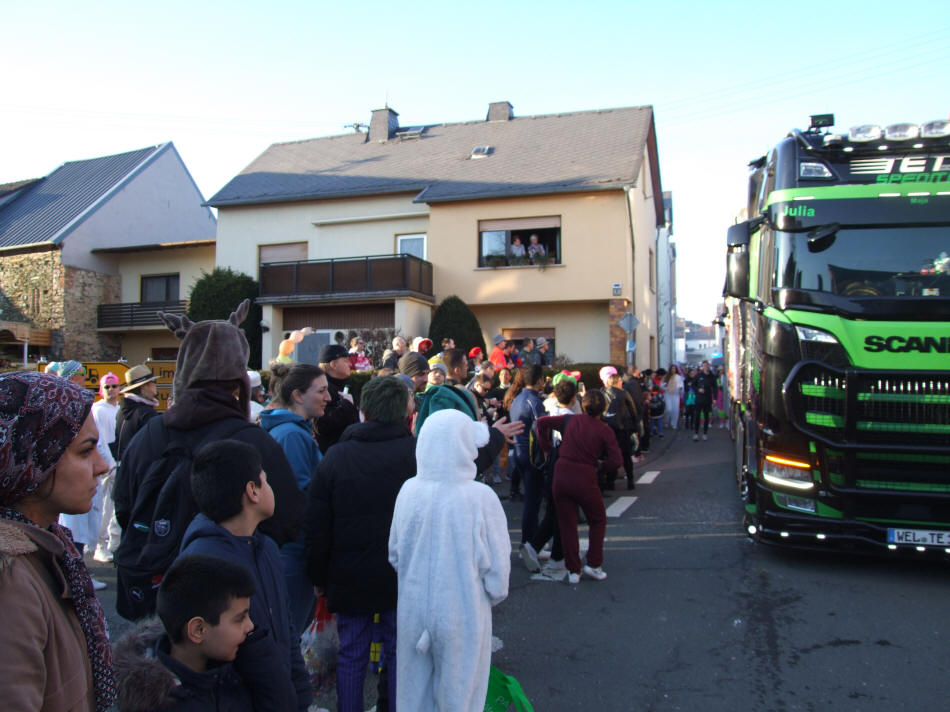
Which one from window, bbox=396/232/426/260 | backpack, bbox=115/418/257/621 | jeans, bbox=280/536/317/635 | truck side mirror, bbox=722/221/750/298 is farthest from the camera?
window, bbox=396/232/426/260

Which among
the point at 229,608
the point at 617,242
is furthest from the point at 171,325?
the point at 617,242

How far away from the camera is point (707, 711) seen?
12.7 ft

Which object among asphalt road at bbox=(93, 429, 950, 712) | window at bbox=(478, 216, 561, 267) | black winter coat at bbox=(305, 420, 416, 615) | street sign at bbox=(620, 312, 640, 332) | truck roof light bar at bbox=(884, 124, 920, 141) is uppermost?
window at bbox=(478, 216, 561, 267)

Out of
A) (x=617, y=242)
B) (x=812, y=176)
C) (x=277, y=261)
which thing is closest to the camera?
(x=812, y=176)

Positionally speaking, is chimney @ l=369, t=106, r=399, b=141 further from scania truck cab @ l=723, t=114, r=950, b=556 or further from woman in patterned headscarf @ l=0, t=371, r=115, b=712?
woman in patterned headscarf @ l=0, t=371, r=115, b=712

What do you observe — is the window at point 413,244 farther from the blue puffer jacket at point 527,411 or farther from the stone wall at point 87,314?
the blue puffer jacket at point 527,411

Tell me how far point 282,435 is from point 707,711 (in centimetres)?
281

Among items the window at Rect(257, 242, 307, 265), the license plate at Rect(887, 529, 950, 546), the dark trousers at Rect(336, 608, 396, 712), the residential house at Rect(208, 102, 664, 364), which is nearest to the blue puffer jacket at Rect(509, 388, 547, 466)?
the license plate at Rect(887, 529, 950, 546)

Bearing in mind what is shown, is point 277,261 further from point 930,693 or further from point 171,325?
point 930,693

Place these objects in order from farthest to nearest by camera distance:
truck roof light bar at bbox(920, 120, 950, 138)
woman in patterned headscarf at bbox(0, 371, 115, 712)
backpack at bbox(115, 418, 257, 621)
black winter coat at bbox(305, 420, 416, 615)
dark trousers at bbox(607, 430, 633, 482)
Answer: dark trousers at bbox(607, 430, 633, 482), truck roof light bar at bbox(920, 120, 950, 138), black winter coat at bbox(305, 420, 416, 615), backpack at bbox(115, 418, 257, 621), woman in patterned headscarf at bbox(0, 371, 115, 712)

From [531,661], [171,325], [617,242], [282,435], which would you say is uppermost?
[617,242]

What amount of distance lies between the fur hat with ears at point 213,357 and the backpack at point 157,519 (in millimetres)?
293

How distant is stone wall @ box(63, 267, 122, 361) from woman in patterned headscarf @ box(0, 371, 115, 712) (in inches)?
1169

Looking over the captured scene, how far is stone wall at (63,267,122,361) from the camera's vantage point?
2739 centimetres
